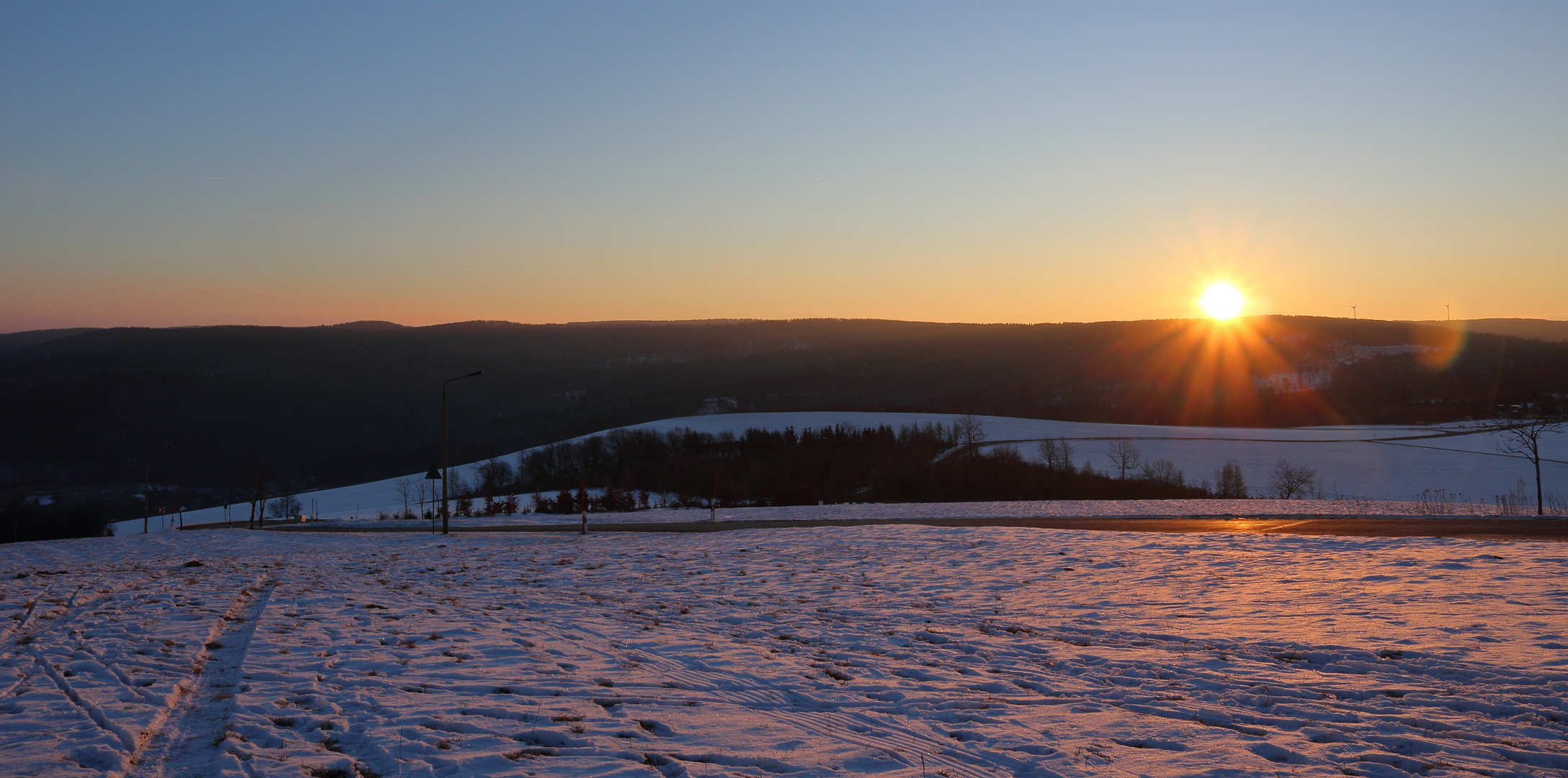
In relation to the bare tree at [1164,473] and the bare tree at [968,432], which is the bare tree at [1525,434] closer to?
the bare tree at [1164,473]

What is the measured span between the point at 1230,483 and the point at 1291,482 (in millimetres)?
4295

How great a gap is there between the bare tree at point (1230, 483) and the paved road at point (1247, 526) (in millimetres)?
32823

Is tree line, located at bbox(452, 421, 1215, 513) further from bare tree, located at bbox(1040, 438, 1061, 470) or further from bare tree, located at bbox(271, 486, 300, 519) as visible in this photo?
bare tree, located at bbox(271, 486, 300, 519)

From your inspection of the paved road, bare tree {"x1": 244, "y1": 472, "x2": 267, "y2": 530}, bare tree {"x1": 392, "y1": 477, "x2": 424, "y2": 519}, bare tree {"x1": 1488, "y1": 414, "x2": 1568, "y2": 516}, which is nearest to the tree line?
bare tree {"x1": 392, "y1": 477, "x2": 424, "y2": 519}

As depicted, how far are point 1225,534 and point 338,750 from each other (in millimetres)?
19953

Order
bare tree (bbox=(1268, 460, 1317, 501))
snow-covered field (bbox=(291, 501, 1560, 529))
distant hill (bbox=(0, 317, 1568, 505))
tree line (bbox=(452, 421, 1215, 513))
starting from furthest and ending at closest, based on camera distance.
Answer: distant hill (bbox=(0, 317, 1568, 505)), tree line (bbox=(452, 421, 1215, 513)), bare tree (bbox=(1268, 460, 1317, 501)), snow-covered field (bbox=(291, 501, 1560, 529))

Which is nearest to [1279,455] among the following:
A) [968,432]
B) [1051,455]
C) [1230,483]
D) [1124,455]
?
[1124,455]

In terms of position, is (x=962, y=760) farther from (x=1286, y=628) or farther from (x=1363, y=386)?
(x=1363, y=386)

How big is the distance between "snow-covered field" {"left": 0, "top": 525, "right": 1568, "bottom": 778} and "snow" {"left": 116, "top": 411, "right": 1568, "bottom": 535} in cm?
2757

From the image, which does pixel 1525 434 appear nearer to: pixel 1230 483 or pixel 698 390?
pixel 1230 483

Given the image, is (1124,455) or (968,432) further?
(968,432)

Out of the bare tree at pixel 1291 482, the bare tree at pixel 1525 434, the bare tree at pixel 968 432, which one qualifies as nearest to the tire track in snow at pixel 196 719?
the bare tree at pixel 1525 434

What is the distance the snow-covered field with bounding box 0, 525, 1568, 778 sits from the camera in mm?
6266

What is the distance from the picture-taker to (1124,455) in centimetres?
7250
